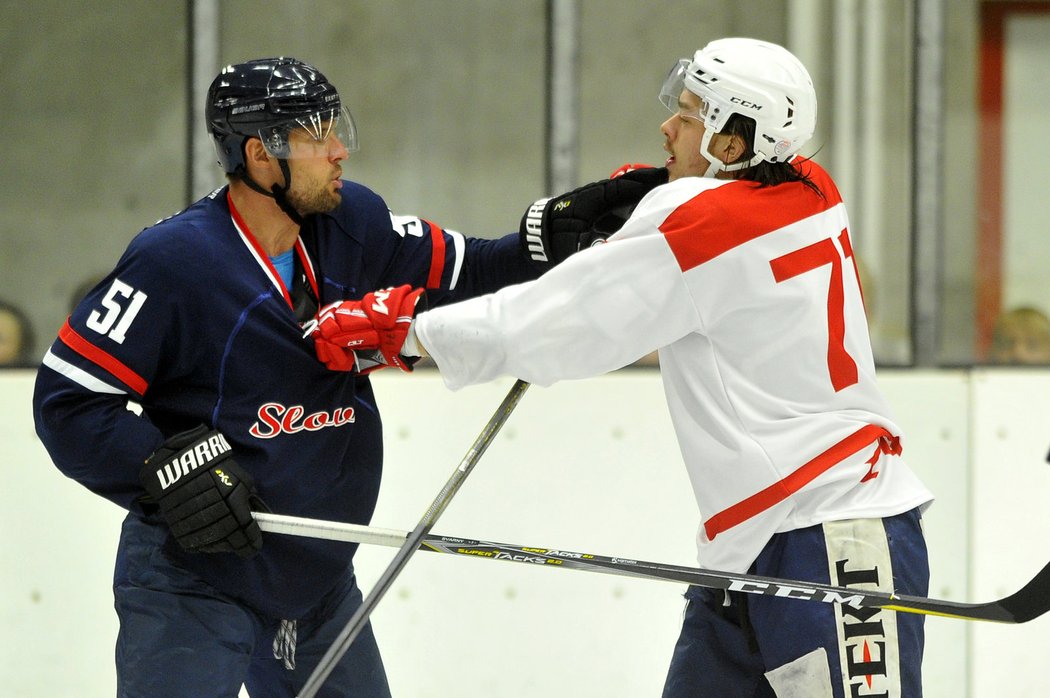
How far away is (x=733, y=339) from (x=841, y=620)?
0.42 metres

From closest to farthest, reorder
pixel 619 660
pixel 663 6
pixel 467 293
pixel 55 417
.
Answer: pixel 55 417 < pixel 467 293 < pixel 619 660 < pixel 663 6

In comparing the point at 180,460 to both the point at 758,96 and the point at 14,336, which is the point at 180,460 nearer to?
the point at 758,96

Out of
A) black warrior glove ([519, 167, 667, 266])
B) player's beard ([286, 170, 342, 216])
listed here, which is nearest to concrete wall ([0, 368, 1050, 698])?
black warrior glove ([519, 167, 667, 266])

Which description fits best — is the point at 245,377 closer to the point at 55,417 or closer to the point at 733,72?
the point at 55,417

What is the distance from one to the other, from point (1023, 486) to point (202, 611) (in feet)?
6.69

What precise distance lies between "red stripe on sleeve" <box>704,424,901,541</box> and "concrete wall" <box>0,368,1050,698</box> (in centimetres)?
121

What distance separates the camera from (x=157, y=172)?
3.35 meters

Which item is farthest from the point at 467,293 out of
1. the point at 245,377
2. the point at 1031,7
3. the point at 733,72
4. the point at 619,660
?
the point at 1031,7

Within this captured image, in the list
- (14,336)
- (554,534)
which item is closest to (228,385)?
(554,534)

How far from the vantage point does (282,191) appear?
204cm

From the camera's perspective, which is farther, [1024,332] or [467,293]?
[1024,332]

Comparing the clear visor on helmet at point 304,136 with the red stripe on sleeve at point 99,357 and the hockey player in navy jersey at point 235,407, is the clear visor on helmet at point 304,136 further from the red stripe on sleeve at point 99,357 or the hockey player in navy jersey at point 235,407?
the red stripe on sleeve at point 99,357

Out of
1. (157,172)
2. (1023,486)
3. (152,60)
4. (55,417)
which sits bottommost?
(1023,486)

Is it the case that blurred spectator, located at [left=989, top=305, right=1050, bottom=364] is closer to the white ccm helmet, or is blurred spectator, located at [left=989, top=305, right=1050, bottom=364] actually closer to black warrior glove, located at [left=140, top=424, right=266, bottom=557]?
the white ccm helmet
